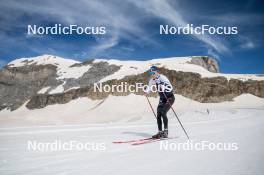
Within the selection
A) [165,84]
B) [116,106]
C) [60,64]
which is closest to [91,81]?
[116,106]

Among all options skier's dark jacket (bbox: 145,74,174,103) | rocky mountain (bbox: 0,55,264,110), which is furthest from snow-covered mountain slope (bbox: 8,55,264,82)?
skier's dark jacket (bbox: 145,74,174,103)

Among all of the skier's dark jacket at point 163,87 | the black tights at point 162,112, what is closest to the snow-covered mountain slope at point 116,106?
the skier's dark jacket at point 163,87

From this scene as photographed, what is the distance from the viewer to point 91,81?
5844 centimetres

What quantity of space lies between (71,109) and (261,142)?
47.5 metres

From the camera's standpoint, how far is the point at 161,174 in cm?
360

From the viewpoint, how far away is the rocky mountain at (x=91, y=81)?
5044 centimetres

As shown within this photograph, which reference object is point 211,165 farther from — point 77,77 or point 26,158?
point 77,77

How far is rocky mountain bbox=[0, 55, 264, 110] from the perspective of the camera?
165 feet

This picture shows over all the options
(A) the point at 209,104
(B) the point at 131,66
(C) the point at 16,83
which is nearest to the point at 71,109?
(B) the point at 131,66

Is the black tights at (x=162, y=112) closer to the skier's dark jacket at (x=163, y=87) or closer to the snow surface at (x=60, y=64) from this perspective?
the skier's dark jacket at (x=163, y=87)

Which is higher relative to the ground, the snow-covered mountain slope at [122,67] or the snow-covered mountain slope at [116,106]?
the snow-covered mountain slope at [122,67]

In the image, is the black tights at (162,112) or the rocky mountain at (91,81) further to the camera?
the rocky mountain at (91,81)

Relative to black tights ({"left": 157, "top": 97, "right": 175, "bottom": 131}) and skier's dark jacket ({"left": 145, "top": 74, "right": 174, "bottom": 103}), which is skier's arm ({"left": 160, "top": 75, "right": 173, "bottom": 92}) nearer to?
skier's dark jacket ({"left": 145, "top": 74, "right": 174, "bottom": 103})

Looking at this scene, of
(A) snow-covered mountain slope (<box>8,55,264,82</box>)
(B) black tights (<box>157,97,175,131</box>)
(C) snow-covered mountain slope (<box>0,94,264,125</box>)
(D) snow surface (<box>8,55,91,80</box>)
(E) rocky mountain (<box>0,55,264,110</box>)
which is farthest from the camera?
(D) snow surface (<box>8,55,91,80</box>)
